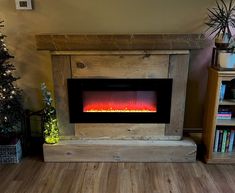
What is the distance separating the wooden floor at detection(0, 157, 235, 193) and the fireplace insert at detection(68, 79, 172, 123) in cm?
48

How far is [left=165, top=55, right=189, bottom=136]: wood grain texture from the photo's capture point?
2.36 meters

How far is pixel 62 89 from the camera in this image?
2.46 m

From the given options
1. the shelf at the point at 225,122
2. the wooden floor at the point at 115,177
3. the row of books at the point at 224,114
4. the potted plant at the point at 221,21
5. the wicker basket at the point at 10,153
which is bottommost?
the wooden floor at the point at 115,177

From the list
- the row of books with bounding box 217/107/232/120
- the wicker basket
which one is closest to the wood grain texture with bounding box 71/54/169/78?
the row of books with bounding box 217/107/232/120

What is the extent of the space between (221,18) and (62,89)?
65.8 inches

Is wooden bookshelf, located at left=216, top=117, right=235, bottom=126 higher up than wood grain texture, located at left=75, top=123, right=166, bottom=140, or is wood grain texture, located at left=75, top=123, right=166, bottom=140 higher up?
wooden bookshelf, located at left=216, top=117, right=235, bottom=126

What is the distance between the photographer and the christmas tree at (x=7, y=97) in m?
2.34

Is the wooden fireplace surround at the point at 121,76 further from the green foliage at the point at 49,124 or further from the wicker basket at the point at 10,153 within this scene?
the wicker basket at the point at 10,153

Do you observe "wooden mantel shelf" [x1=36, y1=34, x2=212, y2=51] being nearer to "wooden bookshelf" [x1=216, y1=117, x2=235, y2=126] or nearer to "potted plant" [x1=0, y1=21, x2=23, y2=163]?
"potted plant" [x1=0, y1=21, x2=23, y2=163]

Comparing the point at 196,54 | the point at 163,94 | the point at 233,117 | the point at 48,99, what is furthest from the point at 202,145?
the point at 48,99

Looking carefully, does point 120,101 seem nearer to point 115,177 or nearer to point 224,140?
point 115,177

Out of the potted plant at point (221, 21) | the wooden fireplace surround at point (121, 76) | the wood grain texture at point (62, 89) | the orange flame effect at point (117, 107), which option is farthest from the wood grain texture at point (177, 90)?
the wood grain texture at point (62, 89)

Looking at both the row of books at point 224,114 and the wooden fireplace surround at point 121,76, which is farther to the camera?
the row of books at point 224,114

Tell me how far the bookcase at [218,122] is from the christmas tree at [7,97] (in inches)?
77.2
